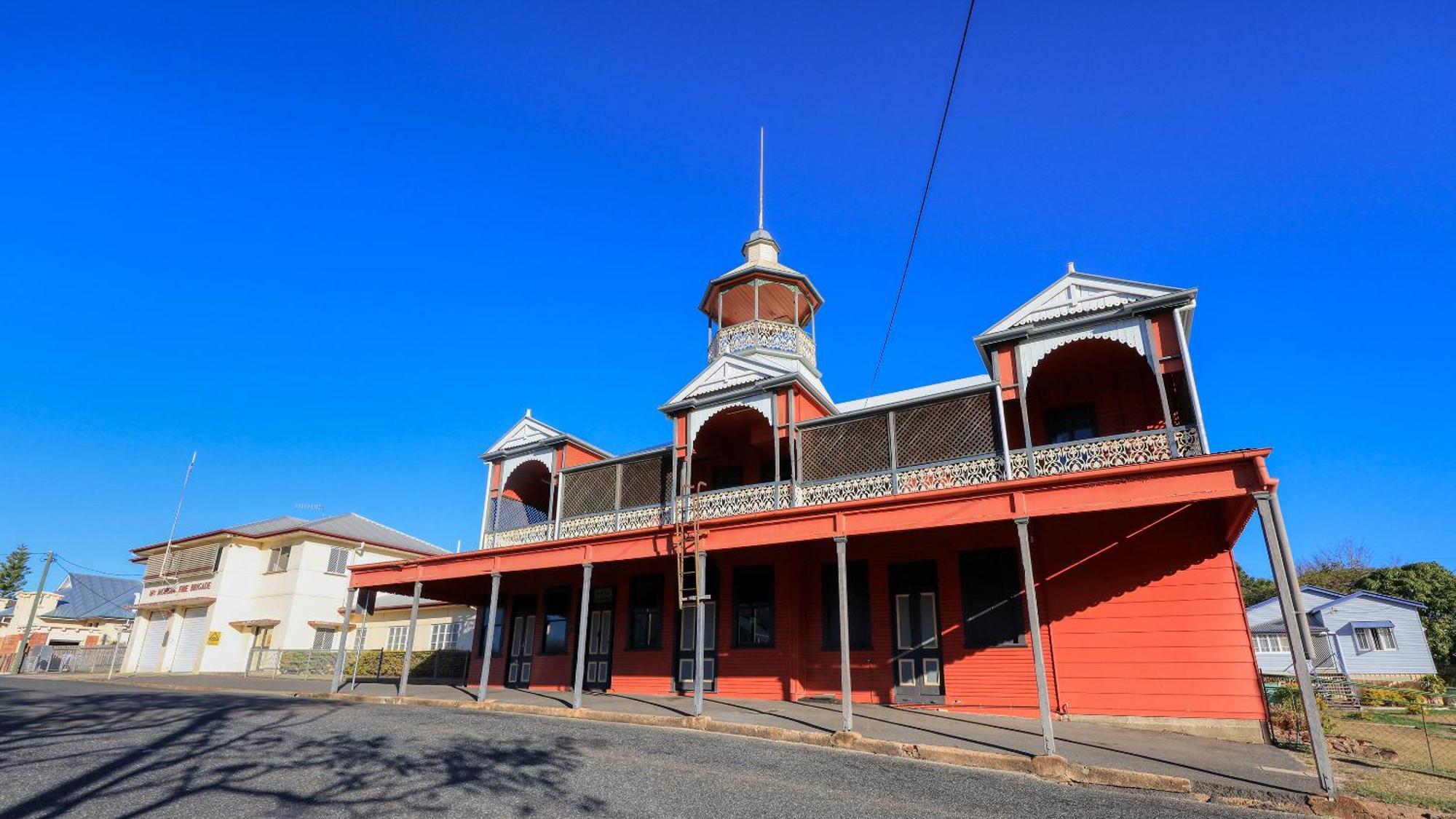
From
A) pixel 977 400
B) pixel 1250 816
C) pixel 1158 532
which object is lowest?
pixel 1250 816

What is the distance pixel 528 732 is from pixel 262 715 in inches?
206

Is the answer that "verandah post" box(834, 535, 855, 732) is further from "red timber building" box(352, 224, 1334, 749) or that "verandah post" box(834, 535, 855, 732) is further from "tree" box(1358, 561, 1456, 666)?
"tree" box(1358, 561, 1456, 666)

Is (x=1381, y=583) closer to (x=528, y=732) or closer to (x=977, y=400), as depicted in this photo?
(x=977, y=400)

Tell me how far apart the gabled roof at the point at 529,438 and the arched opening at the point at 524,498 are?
70cm

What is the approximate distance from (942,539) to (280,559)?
3269 cm

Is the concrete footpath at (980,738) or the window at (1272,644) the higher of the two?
the window at (1272,644)

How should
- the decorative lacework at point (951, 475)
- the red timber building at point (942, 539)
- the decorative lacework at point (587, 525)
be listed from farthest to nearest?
the decorative lacework at point (587, 525)
the decorative lacework at point (951, 475)
the red timber building at point (942, 539)

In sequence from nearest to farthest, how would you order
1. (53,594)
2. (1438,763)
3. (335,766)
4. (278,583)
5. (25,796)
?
(25,796) → (335,766) → (1438,763) → (278,583) → (53,594)

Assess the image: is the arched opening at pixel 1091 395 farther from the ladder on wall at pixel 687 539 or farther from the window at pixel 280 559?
the window at pixel 280 559

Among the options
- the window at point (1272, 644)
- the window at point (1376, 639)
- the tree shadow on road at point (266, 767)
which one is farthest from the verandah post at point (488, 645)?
the window at point (1376, 639)

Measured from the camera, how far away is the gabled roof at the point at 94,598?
170 feet

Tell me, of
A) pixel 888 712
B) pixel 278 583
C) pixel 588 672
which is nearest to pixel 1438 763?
pixel 888 712

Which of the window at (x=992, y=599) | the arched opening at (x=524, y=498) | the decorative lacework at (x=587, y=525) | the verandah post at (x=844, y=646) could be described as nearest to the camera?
the verandah post at (x=844, y=646)

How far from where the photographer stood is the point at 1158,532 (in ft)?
43.1
